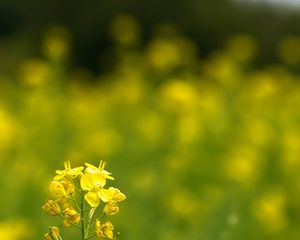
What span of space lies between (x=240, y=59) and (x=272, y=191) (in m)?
3.10

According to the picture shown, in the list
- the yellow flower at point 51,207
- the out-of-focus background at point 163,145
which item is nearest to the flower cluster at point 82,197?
the yellow flower at point 51,207

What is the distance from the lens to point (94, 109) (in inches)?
283

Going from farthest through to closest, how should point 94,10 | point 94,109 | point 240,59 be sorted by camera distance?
point 94,10 → point 240,59 → point 94,109

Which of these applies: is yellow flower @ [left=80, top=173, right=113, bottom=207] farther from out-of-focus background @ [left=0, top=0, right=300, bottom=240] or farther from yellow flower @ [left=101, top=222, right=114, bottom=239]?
out-of-focus background @ [left=0, top=0, right=300, bottom=240]

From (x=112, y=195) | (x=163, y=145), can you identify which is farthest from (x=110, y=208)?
(x=163, y=145)

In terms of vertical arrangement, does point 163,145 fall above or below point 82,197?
above

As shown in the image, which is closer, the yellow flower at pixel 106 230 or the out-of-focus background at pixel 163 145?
the yellow flower at pixel 106 230

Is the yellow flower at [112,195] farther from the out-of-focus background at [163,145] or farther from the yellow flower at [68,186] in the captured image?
the out-of-focus background at [163,145]

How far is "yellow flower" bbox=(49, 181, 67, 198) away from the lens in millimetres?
1215

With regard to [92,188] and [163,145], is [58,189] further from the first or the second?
[163,145]

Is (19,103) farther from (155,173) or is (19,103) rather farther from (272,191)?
(155,173)

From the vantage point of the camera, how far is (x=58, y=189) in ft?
4.01

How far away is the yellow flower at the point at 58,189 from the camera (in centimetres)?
121

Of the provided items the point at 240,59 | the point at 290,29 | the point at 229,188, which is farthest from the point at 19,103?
the point at 290,29
